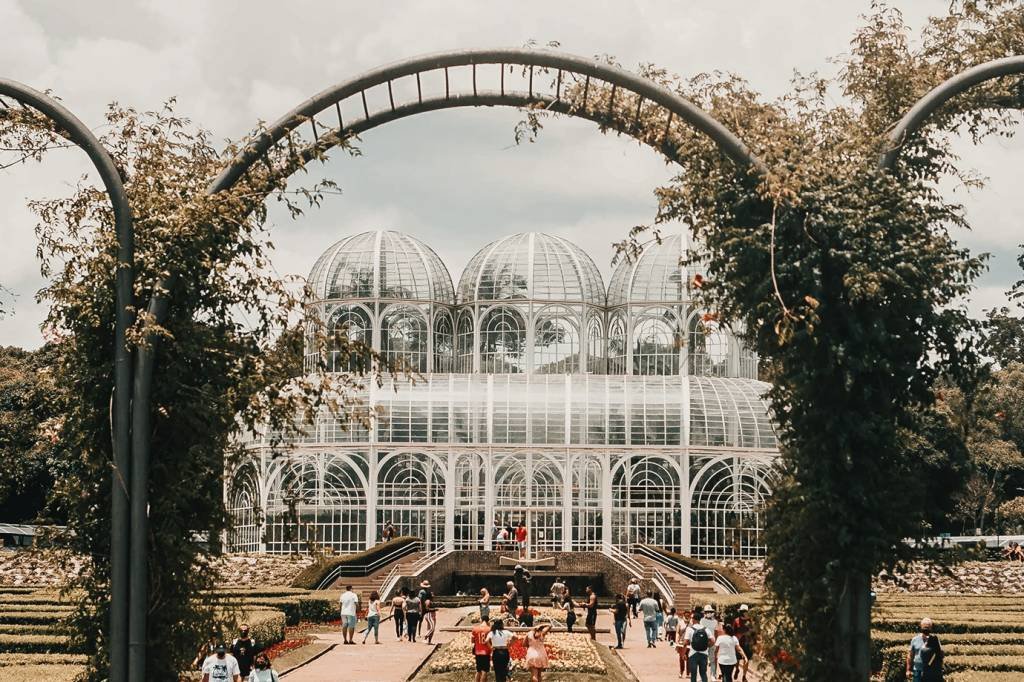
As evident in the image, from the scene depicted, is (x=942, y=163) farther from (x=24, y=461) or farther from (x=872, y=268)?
(x=24, y=461)

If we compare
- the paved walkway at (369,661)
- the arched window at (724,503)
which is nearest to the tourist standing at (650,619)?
the paved walkway at (369,661)

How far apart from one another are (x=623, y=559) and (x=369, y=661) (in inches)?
840

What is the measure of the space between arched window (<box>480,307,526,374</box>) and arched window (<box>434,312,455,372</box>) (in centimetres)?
153

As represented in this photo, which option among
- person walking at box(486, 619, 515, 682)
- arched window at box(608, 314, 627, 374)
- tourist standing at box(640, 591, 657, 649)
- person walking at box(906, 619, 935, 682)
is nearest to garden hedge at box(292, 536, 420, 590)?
tourist standing at box(640, 591, 657, 649)

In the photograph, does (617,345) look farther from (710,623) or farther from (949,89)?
(949,89)

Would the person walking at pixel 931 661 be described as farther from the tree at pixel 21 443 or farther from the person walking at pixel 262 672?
the tree at pixel 21 443

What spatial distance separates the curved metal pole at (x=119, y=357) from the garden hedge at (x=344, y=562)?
1042 inches

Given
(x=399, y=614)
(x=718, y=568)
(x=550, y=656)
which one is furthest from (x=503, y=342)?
(x=550, y=656)

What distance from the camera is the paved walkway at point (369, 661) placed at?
23.8 m

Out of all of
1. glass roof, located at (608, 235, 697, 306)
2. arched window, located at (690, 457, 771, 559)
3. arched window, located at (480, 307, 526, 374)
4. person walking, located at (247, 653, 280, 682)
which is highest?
glass roof, located at (608, 235, 697, 306)

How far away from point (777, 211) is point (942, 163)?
3339 mm

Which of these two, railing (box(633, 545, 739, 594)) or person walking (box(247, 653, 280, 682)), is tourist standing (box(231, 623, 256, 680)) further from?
railing (box(633, 545, 739, 594))

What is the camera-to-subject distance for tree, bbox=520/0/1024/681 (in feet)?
46.9

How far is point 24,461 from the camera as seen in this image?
56688 millimetres
